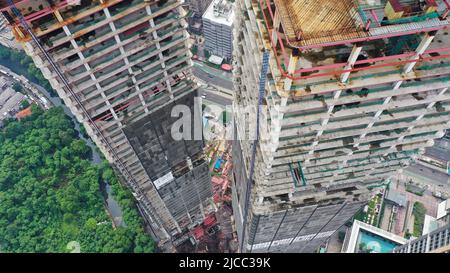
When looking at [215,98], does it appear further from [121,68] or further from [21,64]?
[121,68]

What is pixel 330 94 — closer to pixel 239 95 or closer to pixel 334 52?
pixel 334 52

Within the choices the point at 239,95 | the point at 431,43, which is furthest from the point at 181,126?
the point at 431,43

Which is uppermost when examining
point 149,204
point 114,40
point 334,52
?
point 114,40

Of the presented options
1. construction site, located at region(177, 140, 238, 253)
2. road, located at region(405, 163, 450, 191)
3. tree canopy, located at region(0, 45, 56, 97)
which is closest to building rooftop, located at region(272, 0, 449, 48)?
construction site, located at region(177, 140, 238, 253)

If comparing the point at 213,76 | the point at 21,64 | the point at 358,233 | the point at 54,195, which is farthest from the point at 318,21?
the point at 21,64

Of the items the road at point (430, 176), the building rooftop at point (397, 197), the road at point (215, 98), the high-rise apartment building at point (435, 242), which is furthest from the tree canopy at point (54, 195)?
the road at point (430, 176)

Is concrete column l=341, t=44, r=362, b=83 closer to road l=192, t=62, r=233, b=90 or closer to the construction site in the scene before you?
the construction site
